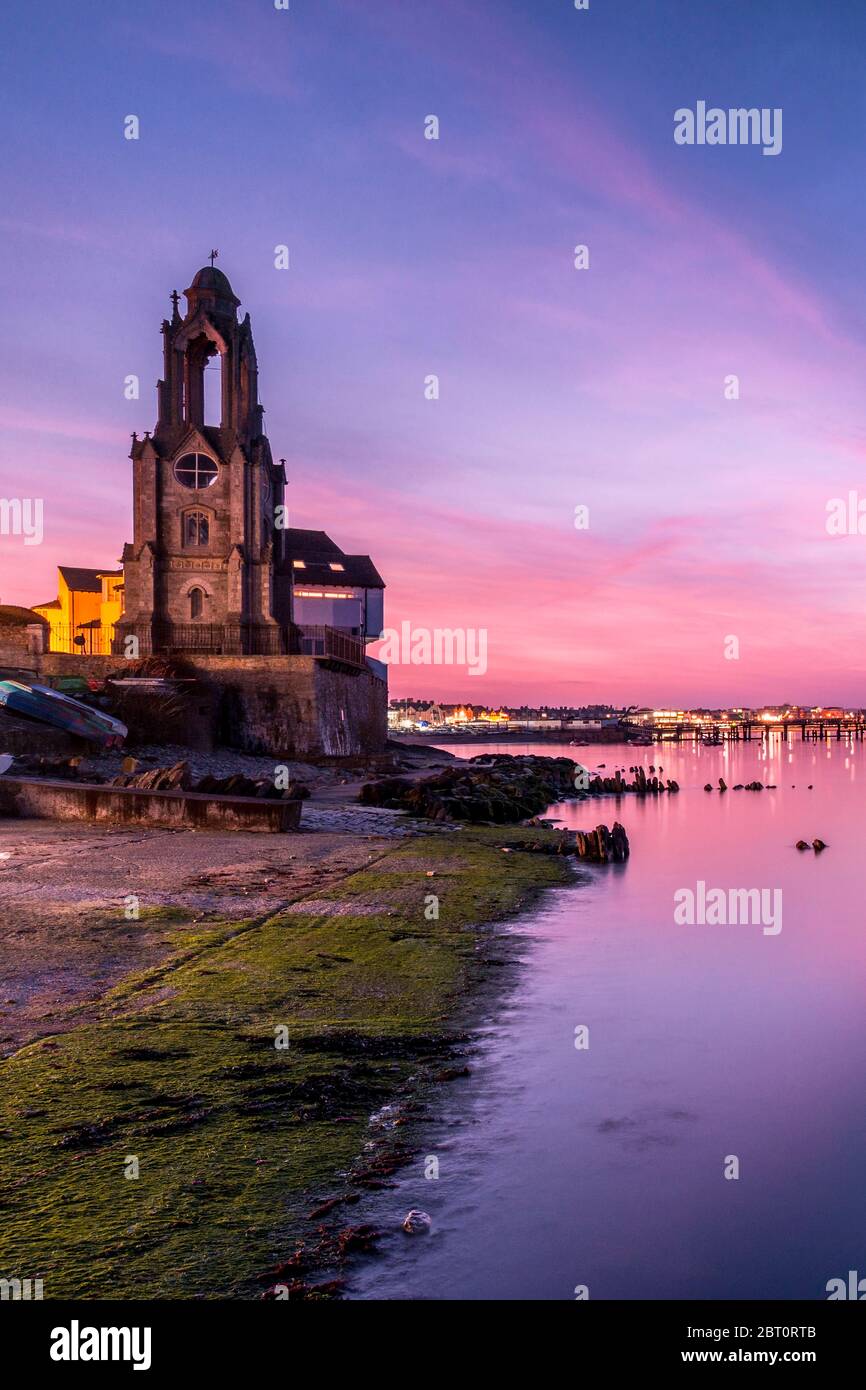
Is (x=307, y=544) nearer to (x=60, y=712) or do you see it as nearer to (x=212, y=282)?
(x=212, y=282)

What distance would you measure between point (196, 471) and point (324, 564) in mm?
18653

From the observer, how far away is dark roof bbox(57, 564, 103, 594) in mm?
74731

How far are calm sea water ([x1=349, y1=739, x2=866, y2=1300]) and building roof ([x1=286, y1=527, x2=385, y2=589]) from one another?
52671 mm

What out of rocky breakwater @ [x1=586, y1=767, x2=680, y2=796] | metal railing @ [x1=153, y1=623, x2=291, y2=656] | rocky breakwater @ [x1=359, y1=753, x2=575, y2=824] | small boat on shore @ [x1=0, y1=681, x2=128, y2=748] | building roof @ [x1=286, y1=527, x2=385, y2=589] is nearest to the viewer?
small boat on shore @ [x1=0, y1=681, x2=128, y2=748]

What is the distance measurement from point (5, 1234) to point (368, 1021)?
4040mm

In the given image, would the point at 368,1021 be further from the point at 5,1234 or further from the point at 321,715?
the point at 321,715

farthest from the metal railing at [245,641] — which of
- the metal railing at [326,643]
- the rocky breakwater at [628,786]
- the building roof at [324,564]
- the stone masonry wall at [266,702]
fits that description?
the rocky breakwater at [628,786]

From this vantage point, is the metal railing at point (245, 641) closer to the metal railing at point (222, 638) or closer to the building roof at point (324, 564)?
the metal railing at point (222, 638)

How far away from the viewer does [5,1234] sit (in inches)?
180

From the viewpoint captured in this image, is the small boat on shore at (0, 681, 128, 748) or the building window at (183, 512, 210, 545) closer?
the small boat on shore at (0, 681, 128, 748)

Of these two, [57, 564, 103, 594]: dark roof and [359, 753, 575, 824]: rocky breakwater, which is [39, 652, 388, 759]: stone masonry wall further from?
→ [57, 564, 103, 594]: dark roof

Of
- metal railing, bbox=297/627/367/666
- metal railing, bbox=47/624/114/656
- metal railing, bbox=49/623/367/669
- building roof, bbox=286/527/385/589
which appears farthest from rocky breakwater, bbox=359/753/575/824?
building roof, bbox=286/527/385/589

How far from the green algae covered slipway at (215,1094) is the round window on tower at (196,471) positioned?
41.0 m
